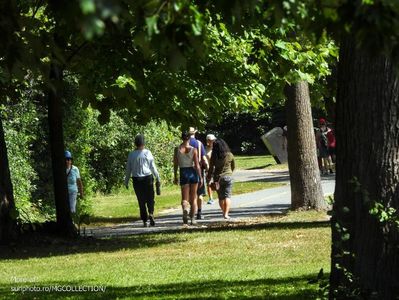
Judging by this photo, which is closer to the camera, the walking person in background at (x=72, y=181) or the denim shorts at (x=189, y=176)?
the walking person in background at (x=72, y=181)

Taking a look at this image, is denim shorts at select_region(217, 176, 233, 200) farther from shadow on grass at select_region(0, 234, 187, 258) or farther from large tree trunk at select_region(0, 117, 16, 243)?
large tree trunk at select_region(0, 117, 16, 243)

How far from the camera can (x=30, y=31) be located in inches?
236

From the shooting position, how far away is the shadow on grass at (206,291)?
27.9 ft

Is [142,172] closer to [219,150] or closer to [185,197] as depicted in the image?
[185,197]

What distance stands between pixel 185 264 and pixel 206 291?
8.24 feet

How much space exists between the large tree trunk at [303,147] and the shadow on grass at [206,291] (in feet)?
25.9

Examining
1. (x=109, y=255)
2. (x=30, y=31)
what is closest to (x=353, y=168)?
(x=30, y=31)

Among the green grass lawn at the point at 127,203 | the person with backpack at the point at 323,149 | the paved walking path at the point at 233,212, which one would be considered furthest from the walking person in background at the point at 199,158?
the person with backpack at the point at 323,149

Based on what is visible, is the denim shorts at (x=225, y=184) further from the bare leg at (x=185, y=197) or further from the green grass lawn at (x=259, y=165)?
the green grass lawn at (x=259, y=165)

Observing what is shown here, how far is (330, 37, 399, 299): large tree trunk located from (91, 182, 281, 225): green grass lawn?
525 inches

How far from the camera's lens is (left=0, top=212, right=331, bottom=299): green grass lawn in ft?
29.6

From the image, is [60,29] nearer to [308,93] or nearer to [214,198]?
[308,93]

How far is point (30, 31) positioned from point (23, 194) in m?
13.2

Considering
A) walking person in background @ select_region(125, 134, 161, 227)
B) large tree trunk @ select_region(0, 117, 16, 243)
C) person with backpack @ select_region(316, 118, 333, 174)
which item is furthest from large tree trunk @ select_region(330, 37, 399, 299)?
person with backpack @ select_region(316, 118, 333, 174)
